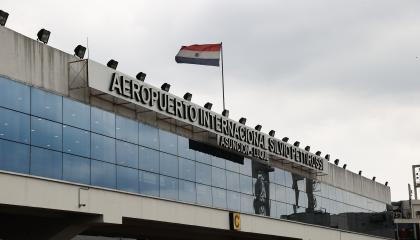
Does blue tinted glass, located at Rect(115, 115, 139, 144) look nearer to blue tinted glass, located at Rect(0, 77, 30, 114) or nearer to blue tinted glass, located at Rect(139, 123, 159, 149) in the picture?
blue tinted glass, located at Rect(139, 123, 159, 149)

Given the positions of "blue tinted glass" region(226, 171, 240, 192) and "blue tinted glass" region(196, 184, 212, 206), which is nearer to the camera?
"blue tinted glass" region(196, 184, 212, 206)

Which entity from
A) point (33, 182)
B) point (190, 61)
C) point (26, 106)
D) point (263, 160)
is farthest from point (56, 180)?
point (263, 160)

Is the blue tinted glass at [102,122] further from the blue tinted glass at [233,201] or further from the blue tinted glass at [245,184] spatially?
the blue tinted glass at [245,184]

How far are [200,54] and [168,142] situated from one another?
6690 mm

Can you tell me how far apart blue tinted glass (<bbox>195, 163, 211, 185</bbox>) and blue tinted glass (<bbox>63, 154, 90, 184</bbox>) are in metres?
8.37

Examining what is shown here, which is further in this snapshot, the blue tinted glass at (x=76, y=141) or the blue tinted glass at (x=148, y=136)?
the blue tinted glass at (x=148, y=136)

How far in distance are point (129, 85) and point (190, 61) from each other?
8030 millimetres

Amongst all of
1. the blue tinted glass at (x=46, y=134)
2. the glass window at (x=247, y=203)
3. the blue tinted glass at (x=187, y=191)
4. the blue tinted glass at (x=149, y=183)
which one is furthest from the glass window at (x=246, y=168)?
the blue tinted glass at (x=46, y=134)

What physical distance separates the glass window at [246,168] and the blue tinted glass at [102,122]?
11.2 metres

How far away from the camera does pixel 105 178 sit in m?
30.1

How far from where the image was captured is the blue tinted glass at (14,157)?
25.2m

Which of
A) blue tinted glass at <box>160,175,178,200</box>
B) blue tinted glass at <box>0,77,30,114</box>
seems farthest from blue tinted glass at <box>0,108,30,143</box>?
blue tinted glass at <box>160,175,178,200</box>

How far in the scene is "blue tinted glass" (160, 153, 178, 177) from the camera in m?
33.9

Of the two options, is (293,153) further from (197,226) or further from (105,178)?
(105,178)
